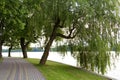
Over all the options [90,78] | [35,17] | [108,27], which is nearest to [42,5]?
[35,17]

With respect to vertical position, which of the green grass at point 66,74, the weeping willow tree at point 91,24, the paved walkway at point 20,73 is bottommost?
the green grass at point 66,74

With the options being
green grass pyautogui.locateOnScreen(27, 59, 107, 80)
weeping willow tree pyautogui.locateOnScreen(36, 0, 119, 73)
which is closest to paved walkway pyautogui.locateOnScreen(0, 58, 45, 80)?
green grass pyautogui.locateOnScreen(27, 59, 107, 80)

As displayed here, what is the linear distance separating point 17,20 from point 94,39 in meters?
6.72

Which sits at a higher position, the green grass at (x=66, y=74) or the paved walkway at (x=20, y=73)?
the paved walkway at (x=20, y=73)

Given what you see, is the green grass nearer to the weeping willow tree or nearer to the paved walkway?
the paved walkway

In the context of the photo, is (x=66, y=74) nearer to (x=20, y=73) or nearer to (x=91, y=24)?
(x=20, y=73)

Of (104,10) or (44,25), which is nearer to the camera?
(104,10)

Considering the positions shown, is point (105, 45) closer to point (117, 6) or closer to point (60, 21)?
point (117, 6)

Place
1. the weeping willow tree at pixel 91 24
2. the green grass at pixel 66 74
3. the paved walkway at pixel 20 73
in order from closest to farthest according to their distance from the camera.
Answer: the paved walkway at pixel 20 73 → the green grass at pixel 66 74 → the weeping willow tree at pixel 91 24

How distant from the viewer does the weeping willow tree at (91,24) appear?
68.8 ft

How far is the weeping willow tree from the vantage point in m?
21.0

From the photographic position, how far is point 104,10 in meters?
21.6

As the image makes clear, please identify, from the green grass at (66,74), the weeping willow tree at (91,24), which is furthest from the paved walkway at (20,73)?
the weeping willow tree at (91,24)

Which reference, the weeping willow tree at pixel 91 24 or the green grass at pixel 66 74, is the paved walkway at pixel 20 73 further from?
the weeping willow tree at pixel 91 24
